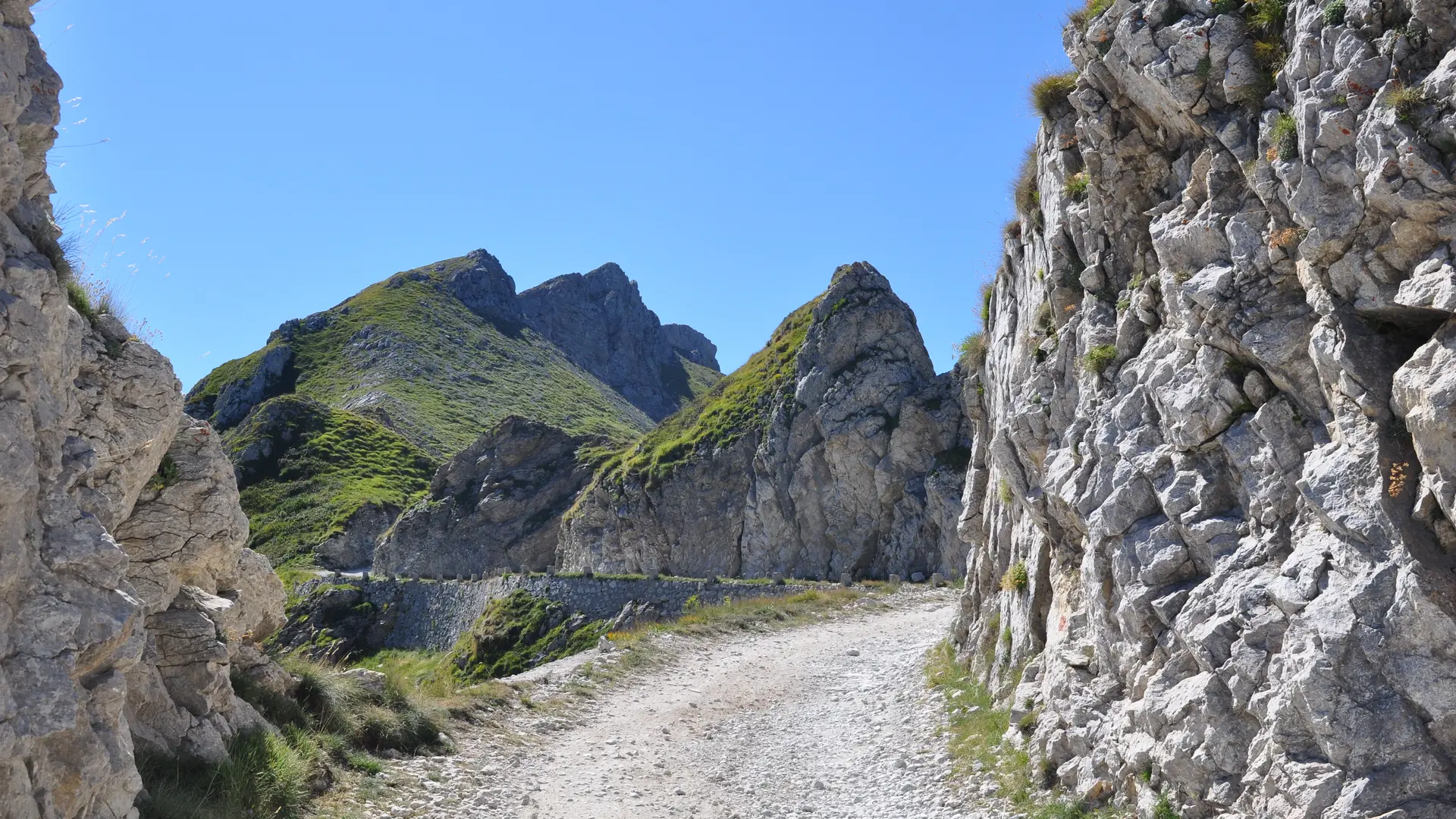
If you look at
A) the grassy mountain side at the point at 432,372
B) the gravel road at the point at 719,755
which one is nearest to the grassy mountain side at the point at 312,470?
the grassy mountain side at the point at 432,372

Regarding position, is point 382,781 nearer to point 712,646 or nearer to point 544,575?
point 712,646

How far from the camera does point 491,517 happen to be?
7162cm

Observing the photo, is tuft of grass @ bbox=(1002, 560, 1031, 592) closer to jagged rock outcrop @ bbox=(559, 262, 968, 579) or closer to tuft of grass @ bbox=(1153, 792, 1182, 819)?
tuft of grass @ bbox=(1153, 792, 1182, 819)

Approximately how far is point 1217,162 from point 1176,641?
17.6 feet

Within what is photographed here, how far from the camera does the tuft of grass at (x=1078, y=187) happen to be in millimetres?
13828

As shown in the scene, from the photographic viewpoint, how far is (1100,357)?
1238cm

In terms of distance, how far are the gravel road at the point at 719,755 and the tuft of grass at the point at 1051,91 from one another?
1025 centimetres

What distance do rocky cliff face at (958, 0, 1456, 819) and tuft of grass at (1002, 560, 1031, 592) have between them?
3.93ft

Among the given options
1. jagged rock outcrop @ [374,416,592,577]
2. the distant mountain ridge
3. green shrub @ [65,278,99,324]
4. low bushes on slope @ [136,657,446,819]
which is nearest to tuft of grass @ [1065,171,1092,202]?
low bushes on slope @ [136,657,446,819]

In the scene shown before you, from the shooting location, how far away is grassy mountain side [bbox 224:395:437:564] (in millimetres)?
81062

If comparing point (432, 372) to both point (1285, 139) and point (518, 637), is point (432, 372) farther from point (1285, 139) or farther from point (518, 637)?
point (1285, 139)

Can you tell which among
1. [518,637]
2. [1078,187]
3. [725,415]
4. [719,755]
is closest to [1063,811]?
[719,755]

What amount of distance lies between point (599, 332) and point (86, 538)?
18340 centimetres

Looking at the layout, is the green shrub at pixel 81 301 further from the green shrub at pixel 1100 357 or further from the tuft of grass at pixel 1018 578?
the tuft of grass at pixel 1018 578
